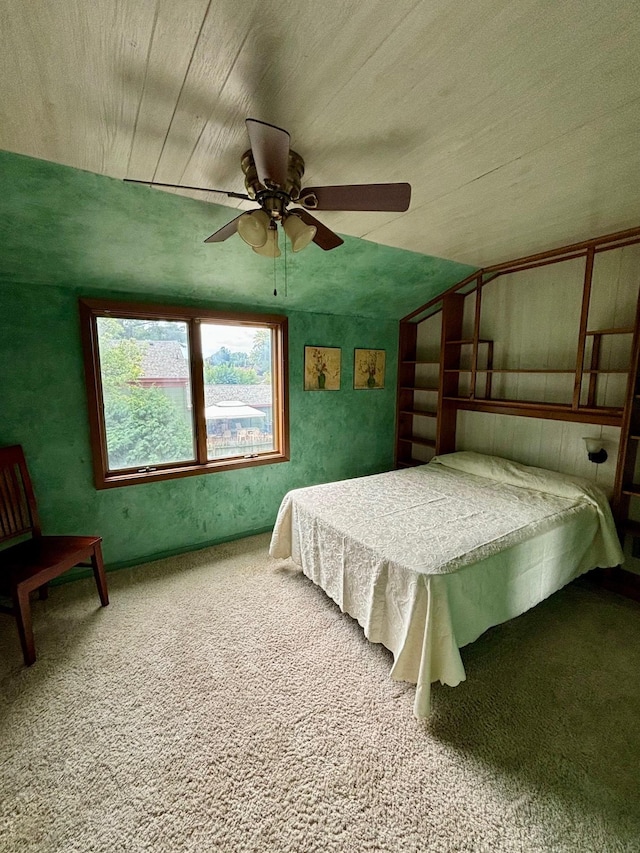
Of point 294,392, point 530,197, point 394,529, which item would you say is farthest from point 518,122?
point 294,392

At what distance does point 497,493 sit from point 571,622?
2.88 feet

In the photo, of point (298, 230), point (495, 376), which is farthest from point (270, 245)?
point (495, 376)

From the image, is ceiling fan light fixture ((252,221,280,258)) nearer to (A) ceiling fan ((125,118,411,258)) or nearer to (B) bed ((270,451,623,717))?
(A) ceiling fan ((125,118,411,258))

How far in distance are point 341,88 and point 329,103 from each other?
75 millimetres

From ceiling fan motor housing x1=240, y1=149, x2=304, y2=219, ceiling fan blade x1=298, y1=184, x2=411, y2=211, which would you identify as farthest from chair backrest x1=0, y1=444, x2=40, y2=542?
ceiling fan blade x1=298, y1=184, x2=411, y2=211

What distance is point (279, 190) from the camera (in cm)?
130

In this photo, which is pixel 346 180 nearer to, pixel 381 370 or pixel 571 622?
pixel 381 370

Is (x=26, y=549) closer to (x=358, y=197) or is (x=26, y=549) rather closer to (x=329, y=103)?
(x=358, y=197)

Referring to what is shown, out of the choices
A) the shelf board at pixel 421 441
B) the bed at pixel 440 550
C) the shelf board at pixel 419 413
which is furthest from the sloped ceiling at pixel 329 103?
the shelf board at pixel 421 441

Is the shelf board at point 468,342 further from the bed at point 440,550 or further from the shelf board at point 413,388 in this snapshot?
the bed at point 440,550

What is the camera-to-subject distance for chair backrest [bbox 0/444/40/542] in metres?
2.12

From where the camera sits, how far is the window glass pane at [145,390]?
2592 mm

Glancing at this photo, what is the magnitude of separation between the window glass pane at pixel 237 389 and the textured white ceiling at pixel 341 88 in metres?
1.42

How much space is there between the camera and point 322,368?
3459 millimetres
